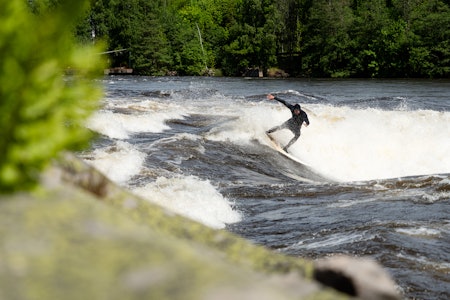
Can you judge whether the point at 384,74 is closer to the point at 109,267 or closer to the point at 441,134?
the point at 441,134

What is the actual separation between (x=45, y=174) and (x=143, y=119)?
19.0 m

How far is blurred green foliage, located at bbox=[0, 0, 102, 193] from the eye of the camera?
75.5 inches

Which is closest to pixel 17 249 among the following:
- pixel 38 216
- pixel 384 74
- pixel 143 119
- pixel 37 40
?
pixel 38 216

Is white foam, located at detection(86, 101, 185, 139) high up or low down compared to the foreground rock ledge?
down

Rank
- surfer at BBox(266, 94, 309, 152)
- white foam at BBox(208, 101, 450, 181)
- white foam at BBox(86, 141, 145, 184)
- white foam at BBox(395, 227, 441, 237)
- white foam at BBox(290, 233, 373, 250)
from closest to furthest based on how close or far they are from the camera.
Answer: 1. white foam at BBox(290, 233, 373, 250)
2. white foam at BBox(395, 227, 441, 237)
3. white foam at BBox(86, 141, 145, 184)
4. surfer at BBox(266, 94, 309, 152)
5. white foam at BBox(208, 101, 450, 181)

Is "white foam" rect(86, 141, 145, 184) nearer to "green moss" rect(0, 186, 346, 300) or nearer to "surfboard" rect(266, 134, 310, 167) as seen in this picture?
"surfboard" rect(266, 134, 310, 167)

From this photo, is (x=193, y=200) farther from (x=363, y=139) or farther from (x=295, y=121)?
(x=363, y=139)

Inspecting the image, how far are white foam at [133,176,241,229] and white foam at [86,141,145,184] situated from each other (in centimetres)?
92

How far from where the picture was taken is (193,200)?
9938 mm

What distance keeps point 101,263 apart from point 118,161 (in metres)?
10.6

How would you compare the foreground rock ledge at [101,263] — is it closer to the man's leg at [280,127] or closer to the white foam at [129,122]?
the white foam at [129,122]

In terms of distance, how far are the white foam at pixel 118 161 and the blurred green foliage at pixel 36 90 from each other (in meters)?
8.88

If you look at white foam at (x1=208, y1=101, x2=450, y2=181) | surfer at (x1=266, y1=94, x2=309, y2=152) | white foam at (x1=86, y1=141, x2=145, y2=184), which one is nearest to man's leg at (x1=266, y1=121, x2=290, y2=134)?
surfer at (x1=266, y1=94, x2=309, y2=152)

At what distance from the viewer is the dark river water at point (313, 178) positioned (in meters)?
7.67
